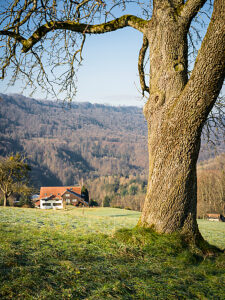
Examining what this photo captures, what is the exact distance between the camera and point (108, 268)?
3195 mm

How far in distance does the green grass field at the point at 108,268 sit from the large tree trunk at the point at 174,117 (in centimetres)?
59

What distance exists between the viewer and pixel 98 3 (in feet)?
20.3

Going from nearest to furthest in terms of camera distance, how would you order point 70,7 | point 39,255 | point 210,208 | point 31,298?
point 31,298 < point 39,255 < point 70,7 < point 210,208

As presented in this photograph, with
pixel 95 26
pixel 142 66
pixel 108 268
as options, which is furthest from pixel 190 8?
pixel 108 268

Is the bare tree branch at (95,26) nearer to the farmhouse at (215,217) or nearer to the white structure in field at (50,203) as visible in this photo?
the farmhouse at (215,217)

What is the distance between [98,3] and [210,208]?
4814 cm

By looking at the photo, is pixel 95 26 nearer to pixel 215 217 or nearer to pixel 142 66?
pixel 142 66

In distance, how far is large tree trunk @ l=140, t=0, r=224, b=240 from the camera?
14.6ft

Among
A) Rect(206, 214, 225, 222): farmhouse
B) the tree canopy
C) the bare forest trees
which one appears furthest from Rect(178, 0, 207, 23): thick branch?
Rect(206, 214, 225, 222): farmhouse

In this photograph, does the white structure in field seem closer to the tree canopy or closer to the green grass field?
the tree canopy

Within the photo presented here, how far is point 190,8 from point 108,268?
5.44 m

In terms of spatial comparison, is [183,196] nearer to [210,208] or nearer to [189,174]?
[189,174]

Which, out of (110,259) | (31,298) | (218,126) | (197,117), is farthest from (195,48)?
(31,298)

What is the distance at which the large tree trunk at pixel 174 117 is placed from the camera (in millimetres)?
4453
